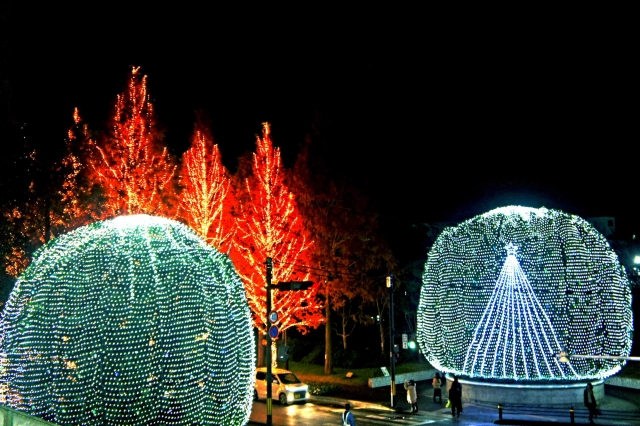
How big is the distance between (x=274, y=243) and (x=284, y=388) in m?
7.52

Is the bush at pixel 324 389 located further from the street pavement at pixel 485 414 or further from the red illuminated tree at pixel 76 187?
the red illuminated tree at pixel 76 187

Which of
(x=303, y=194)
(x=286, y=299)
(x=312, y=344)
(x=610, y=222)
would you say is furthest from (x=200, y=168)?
(x=610, y=222)

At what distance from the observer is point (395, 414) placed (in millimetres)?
21281

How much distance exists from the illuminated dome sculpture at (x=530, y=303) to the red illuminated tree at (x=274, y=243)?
7564 millimetres

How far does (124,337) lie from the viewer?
404 inches

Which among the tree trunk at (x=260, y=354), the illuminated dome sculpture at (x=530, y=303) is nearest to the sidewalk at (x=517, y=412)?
the illuminated dome sculpture at (x=530, y=303)

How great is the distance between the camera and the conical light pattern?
20.3 meters

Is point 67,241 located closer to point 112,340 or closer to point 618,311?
point 112,340

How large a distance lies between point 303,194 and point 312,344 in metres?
10.6

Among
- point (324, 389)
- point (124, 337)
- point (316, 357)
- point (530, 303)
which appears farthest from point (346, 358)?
point (124, 337)

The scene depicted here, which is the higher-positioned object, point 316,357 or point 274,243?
point 274,243

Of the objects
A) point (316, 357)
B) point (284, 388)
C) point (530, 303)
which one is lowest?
point (284, 388)

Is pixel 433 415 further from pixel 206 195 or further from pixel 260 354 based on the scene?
pixel 206 195

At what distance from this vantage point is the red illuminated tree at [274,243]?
27.7 metres
